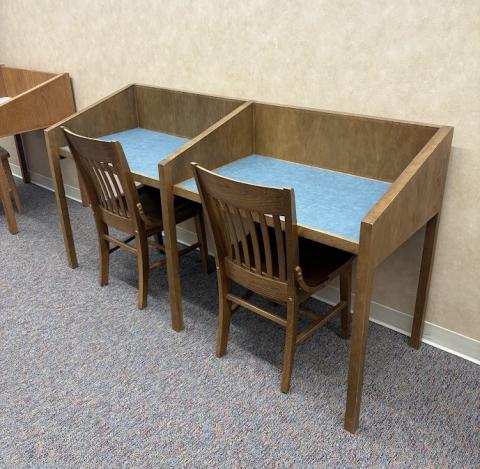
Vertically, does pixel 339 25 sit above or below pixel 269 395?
above

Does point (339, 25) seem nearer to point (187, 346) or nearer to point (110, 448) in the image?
point (187, 346)

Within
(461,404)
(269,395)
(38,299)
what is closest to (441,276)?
(461,404)

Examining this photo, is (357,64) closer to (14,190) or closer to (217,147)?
(217,147)

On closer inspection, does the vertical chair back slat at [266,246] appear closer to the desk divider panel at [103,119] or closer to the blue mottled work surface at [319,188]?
the blue mottled work surface at [319,188]

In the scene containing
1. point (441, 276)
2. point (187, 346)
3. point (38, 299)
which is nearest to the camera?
point (441, 276)

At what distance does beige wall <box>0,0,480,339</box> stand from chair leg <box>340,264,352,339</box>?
19 cm

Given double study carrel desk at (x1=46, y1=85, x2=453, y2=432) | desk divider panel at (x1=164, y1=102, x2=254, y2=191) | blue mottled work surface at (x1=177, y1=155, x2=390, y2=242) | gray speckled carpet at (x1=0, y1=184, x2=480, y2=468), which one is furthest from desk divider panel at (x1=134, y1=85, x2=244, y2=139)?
gray speckled carpet at (x1=0, y1=184, x2=480, y2=468)

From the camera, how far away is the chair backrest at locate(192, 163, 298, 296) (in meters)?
1.58

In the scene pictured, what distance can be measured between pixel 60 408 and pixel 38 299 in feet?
2.76

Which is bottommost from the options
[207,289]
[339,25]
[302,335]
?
[207,289]

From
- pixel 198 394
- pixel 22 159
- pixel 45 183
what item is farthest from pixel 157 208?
pixel 22 159

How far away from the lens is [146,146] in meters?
2.57

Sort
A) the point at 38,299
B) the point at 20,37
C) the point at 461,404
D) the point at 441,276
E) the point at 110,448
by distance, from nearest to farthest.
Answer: the point at 110,448 → the point at 461,404 → the point at 441,276 → the point at 38,299 → the point at 20,37

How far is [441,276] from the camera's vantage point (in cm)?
209
